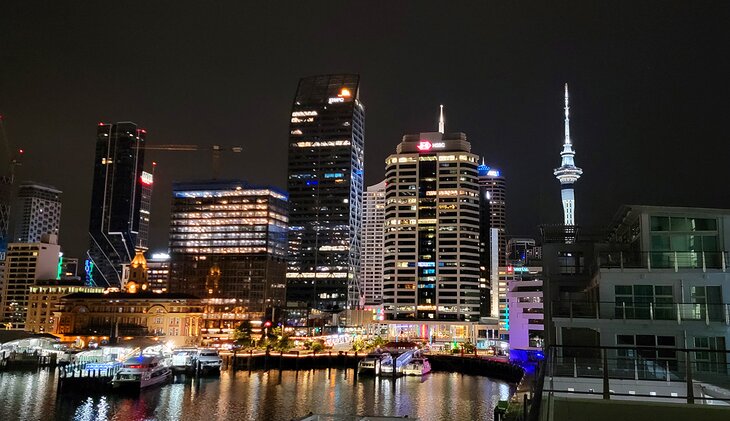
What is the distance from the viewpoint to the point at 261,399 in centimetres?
6288

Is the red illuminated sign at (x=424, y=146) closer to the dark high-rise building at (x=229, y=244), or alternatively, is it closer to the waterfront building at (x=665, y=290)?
the dark high-rise building at (x=229, y=244)

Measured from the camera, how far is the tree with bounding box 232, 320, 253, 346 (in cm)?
11931

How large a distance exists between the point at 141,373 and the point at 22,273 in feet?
432

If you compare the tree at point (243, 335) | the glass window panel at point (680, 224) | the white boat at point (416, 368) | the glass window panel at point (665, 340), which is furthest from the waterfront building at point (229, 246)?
the glass window panel at point (665, 340)

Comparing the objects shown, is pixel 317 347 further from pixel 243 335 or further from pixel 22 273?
pixel 22 273

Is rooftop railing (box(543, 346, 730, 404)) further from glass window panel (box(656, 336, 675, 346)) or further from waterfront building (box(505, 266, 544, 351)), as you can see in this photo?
waterfront building (box(505, 266, 544, 351))

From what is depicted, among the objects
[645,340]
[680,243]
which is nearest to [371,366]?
[680,243]

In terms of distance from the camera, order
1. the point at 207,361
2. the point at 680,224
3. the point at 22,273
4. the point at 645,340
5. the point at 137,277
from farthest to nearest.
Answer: the point at 22,273, the point at 137,277, the point at 207,361, the point at 680,224, the point at 645,340

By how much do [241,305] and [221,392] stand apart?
9947 centimetres

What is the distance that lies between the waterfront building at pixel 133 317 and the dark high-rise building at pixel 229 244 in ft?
129

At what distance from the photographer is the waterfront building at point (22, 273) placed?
178m

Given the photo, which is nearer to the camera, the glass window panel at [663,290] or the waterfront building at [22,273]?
the glass window panel at [663,290]

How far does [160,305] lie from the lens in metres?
127

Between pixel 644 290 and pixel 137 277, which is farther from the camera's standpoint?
pixel 137 277
